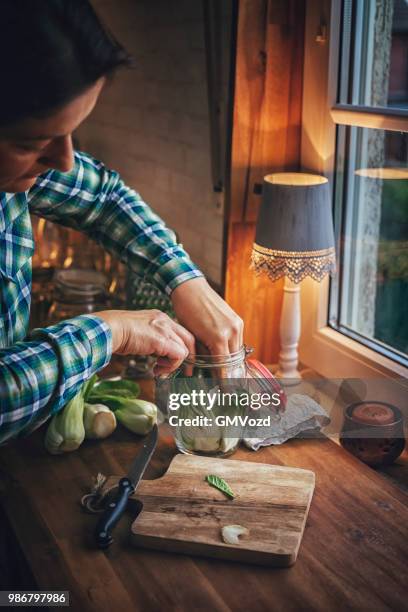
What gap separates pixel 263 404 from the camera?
1410 mm

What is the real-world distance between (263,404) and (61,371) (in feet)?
1.45

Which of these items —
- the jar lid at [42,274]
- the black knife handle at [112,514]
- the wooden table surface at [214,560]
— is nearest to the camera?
the wooden table surface at [214,560]

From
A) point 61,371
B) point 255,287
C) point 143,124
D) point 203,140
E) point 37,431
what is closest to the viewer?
point 61,371

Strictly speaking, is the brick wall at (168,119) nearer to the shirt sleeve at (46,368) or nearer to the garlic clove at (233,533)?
the shirt sleeve at (46,368)

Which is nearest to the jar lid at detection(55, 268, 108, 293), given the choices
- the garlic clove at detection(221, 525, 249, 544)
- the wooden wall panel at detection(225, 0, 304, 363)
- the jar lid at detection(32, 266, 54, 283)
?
the jar lid at detection(32, 266, 54, 283)

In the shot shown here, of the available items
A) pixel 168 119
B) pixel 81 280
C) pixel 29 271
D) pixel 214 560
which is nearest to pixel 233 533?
pixel 214 560

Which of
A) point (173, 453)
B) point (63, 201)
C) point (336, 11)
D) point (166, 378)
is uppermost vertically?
point (336, 11)

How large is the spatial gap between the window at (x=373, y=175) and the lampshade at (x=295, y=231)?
0.10 m

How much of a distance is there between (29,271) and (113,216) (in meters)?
0.19

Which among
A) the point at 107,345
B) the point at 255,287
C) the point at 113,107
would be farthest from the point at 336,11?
the point at 113,107

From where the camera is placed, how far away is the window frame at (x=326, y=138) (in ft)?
5.05

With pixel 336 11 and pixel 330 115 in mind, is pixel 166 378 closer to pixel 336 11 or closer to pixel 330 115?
pixel 330 115

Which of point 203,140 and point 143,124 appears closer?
point 203,140

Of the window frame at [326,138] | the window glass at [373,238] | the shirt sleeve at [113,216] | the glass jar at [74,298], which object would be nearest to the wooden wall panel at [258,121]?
the window frame at [326,138]
